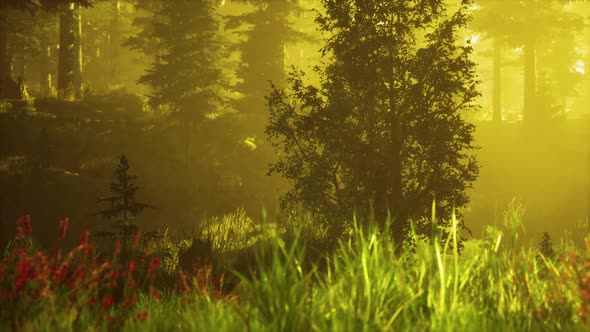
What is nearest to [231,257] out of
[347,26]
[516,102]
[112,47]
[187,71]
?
[347,26]

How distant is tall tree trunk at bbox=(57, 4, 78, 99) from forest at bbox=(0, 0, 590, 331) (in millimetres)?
96

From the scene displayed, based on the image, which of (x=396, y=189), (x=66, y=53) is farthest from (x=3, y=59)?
(x=396, y=189)

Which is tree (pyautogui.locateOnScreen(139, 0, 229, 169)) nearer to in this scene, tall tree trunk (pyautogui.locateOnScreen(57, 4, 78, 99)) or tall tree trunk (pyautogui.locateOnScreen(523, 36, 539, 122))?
tall tree trunk (pyautogui.locateOnScreen(57, 4, 78, 99))

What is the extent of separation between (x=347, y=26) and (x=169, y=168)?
1250cm

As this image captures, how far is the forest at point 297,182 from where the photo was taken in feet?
13.2

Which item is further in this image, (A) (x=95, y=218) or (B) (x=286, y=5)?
(B) (x=286, y=5)

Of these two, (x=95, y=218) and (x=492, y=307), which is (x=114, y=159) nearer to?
(x=95, y=218)

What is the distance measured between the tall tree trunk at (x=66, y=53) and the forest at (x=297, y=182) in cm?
10

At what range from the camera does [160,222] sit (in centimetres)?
1753

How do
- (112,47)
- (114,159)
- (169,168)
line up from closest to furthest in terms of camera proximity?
1. (114,159)
2. (169,168)
3. (112,47)

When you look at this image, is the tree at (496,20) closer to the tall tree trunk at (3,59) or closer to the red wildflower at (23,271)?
the tall tree trunk at (3,59)

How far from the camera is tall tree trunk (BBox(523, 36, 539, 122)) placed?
97.7ft

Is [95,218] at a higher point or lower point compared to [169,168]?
lower

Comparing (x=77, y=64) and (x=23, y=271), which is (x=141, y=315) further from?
(x=77, y=64)
